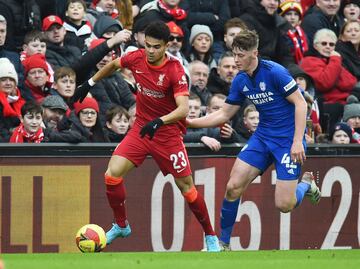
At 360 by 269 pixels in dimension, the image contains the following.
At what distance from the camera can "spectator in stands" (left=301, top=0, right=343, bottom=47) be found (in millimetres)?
18266

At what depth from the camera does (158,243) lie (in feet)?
48.1

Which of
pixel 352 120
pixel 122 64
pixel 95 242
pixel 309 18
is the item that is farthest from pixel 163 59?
pixel 309 18

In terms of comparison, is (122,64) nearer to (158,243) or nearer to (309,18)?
(158,243)

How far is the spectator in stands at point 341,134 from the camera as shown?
15.7 meters

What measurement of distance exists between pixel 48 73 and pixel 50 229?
6.91 feet

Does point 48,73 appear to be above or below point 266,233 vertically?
above

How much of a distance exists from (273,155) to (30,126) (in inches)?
114

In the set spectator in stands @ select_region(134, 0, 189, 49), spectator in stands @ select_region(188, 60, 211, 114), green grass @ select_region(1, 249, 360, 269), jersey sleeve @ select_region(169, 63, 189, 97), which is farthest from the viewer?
spectator in stands @ select_region(134, 0, 189, 49)

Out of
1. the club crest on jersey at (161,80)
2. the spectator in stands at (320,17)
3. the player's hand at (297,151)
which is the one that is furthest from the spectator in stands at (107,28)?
the player's hand at (297,151)

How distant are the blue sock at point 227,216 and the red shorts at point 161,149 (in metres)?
0.53

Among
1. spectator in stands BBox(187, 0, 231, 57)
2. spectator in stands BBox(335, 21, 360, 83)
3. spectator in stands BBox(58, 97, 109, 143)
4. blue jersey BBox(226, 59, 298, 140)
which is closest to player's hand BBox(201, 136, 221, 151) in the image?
spectator in stands BBox(58, 97, 109, 143)

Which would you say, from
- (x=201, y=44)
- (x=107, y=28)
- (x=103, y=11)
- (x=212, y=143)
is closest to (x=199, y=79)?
(x=201, y=44)

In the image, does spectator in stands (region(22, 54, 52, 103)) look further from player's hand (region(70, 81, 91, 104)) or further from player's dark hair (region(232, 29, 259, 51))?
player's dark hair (region(232, 29, 259, 51))

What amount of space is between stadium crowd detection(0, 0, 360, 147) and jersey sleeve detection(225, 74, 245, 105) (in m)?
1.33
